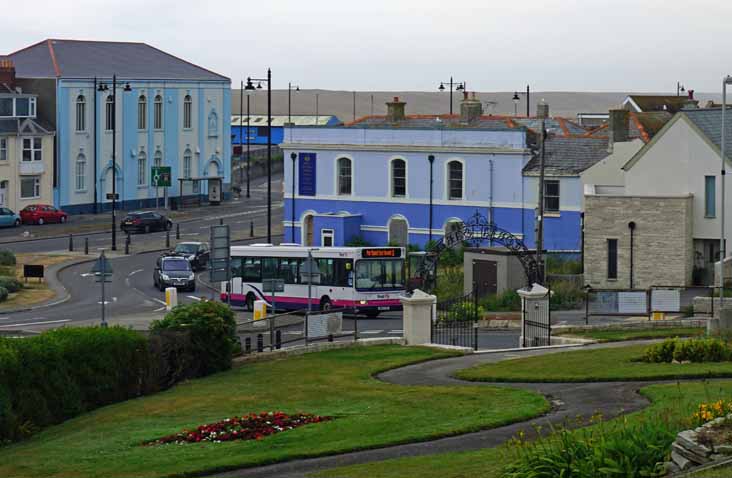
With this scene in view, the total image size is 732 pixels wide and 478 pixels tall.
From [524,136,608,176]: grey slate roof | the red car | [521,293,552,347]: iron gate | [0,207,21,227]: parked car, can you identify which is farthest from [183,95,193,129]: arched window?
[521,293,552,347]: iron gate

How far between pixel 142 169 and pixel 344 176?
89.0ft

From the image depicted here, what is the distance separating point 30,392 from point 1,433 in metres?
1.18

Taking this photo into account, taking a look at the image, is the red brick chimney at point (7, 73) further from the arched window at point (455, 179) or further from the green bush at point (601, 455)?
the green bush at point (601, 455)

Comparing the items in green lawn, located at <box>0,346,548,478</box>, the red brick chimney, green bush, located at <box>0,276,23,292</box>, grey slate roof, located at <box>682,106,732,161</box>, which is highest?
the red brick chimney

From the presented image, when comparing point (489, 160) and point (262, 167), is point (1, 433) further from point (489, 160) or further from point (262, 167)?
point (262, 167)

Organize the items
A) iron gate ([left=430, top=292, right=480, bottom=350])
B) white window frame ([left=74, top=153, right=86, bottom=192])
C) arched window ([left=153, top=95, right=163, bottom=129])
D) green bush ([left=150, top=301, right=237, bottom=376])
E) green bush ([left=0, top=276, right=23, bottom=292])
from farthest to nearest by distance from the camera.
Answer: arched window ([left=153, top=95, right=163, bottom=129])
white window frame ([left=74, top=153, right=86, bottom=192])
green bush ([left=0, top=276, right=23, bottom=292])
iron gate ([left=430, top=292, right=480, bottom=350])
green bush ([left=150, top=301, right=237, bottom=376])

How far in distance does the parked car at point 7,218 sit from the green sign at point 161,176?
45.3 ft

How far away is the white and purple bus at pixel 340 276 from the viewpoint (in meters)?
48.6

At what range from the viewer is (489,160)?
64.3m

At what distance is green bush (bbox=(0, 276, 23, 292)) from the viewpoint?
177 ft

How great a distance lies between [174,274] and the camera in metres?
56.7

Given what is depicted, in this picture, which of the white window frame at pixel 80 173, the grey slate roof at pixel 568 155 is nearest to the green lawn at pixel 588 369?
the grey slate roof at pixel 568 155

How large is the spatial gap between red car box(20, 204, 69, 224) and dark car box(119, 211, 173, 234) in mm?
5410

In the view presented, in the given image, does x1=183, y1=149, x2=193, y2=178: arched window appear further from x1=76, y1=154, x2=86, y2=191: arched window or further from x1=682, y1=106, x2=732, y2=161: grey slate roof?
x1=682, y1=106, x2=732, y2=161: grey slate roof
